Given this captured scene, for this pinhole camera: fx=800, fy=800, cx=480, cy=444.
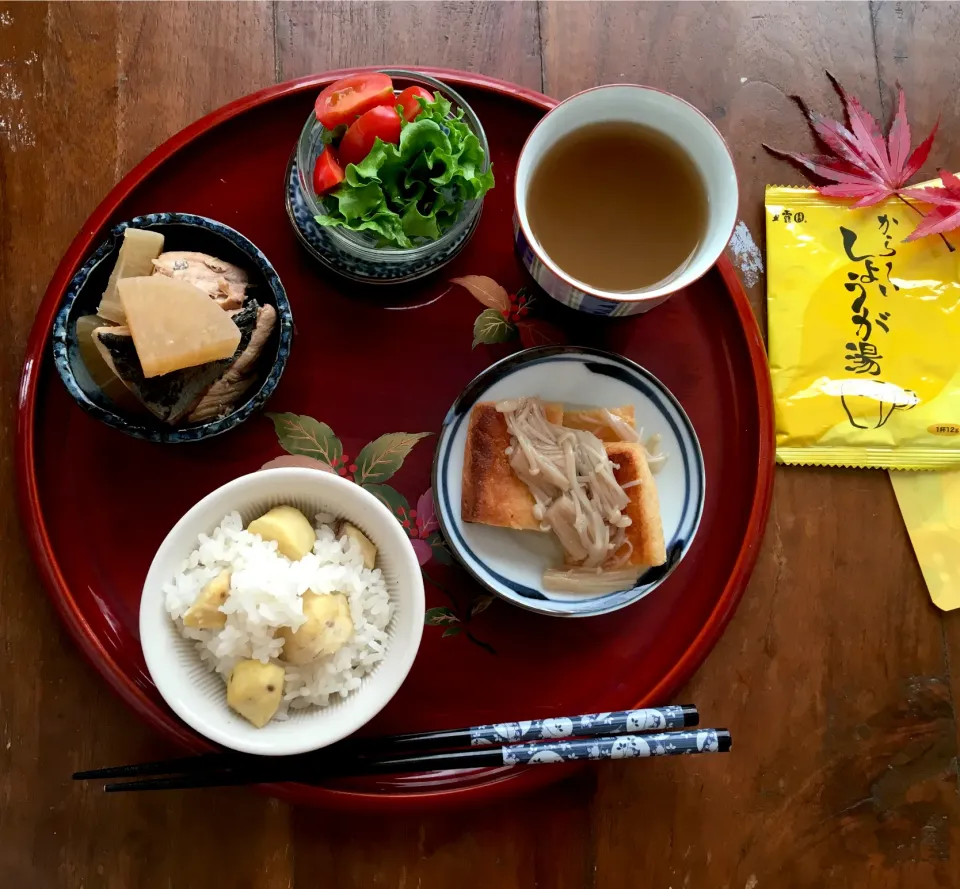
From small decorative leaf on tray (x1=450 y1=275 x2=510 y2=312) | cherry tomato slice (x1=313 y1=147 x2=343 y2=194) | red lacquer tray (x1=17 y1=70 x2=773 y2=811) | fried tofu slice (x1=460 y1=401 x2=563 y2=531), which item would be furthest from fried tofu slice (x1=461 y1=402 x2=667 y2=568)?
cherry tomato slice (x1=313 y1=147 x2=343 y2=194)

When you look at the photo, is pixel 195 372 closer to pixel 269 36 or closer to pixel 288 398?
pixel 288 398

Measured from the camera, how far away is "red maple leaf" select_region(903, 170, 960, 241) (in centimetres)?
162

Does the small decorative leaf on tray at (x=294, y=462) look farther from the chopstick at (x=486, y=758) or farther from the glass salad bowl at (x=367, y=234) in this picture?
the chopstick at (x=486, y=758)

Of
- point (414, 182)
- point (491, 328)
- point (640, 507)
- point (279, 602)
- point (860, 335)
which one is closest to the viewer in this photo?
point (279, 602)

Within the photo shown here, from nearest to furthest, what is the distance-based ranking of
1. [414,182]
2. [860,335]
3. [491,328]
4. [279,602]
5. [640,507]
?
[279,602]
[414,182]
[640,507]
[491,328]
[860,335]

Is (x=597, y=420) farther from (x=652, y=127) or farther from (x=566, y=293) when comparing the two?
(x=652, y=127)

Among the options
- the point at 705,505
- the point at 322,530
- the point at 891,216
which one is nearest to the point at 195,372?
the point at 322,530

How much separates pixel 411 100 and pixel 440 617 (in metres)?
0.90

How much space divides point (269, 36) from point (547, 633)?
4.31ft

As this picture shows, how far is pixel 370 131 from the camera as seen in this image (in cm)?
130

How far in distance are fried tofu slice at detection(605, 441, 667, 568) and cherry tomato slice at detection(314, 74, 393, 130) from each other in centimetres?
72

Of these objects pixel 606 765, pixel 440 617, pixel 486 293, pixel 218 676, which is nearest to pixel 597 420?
pixel 486 293

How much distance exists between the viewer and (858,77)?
1716 mm

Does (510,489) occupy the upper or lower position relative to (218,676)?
upper
